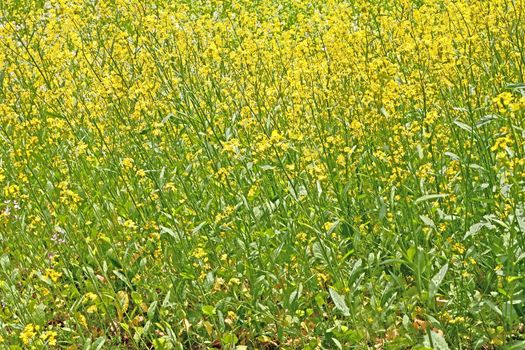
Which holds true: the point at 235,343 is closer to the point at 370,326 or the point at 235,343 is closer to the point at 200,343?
the point at 200,343

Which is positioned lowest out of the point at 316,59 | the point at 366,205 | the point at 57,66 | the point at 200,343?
the point at 200,343

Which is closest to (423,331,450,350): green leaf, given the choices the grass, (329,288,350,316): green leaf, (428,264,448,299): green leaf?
the grass

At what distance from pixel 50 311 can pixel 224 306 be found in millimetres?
1186

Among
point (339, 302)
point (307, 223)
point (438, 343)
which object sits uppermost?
point (307, 223)

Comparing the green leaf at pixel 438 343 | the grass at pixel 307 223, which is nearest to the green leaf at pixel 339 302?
the grass at pixel 307 223

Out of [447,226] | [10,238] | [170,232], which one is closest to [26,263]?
[10,238]

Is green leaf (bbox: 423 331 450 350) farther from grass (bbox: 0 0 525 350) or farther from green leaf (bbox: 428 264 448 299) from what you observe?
green leaf (bbox: 428 264 448 299)

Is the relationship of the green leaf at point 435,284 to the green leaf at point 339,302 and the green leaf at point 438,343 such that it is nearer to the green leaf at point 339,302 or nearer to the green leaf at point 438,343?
the green leaf at point 438,343

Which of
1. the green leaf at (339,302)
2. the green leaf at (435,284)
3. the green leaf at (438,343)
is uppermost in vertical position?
the green leaf at (435,284)

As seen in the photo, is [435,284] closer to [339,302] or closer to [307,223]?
[339,302]

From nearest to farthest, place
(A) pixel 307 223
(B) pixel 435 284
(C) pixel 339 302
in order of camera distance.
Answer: (B) pixel 435 284 < (C) pixel 339 302 < (A) pixel 307 223

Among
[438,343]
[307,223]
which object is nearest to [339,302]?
[438,343]

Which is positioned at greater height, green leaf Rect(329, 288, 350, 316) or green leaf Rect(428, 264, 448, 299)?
green leaf Rect(428, 264, 448, 299)

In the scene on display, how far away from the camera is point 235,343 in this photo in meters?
3.65
